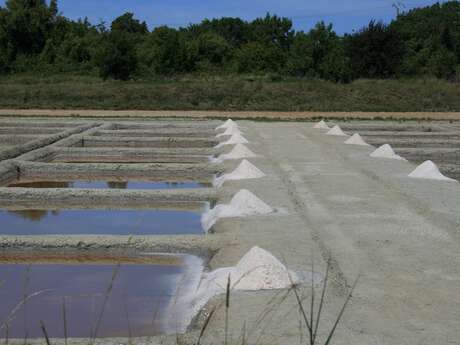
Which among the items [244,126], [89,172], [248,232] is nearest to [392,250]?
[248,232]

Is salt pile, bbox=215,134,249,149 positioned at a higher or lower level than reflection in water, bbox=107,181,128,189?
higher

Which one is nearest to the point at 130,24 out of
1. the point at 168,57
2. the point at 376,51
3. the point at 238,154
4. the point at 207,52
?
the point at 207,52

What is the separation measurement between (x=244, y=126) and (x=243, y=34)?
31989 millimetres

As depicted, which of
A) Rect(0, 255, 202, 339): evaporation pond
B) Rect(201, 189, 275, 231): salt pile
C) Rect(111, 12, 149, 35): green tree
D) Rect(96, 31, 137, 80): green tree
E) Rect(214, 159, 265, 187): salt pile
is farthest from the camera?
Rect(111, 12, 149, 35): green tree

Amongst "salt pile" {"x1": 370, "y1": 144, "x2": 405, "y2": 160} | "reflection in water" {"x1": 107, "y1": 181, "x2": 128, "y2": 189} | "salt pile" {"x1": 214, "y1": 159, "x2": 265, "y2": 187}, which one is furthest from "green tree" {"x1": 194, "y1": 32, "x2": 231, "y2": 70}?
"salt pile" {"x1": 214, "y1": 159, "x2": 265, "y2": 187}

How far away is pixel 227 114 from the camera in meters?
15.0

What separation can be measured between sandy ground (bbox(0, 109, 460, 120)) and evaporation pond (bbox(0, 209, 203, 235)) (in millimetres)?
8303

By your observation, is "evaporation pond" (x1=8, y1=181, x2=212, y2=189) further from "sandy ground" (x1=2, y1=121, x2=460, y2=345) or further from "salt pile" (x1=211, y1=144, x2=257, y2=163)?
"sandy ground" (x1=2, y1=121, x2=460, y2=345)

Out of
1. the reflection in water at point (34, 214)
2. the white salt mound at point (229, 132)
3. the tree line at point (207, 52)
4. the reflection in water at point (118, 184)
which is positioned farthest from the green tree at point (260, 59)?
the reflection in water at point (34, 214)

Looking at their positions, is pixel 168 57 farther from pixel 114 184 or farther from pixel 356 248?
pixel 356 248

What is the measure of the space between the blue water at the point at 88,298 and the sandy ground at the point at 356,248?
0.97 feet

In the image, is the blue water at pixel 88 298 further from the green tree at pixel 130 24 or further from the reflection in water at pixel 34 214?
the green tree at pixel 130 24

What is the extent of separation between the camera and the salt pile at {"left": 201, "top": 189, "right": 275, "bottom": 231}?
474cm

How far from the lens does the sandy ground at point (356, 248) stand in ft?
9.01
